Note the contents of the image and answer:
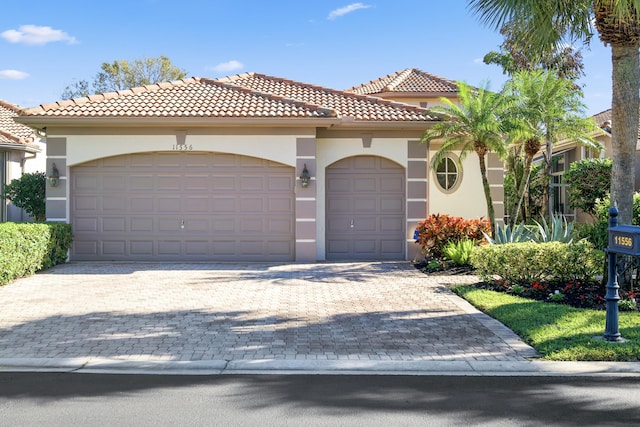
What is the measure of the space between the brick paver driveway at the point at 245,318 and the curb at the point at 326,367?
0.23 m

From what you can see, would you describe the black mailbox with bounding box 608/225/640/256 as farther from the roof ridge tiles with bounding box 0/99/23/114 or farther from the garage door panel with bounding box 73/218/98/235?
the roof ridge tiles with bounding box 0/99/23/114

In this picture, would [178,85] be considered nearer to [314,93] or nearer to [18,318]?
[314,93]

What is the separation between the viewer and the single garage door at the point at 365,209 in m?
17.0

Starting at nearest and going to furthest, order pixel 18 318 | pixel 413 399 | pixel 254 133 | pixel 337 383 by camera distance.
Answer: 1. pixel 413 399
2. pixel 337 383
3. pixel 18 318
4. pixel 254 133

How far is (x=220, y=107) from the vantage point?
16.3 metres

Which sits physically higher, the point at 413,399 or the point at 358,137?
the point at 358,137

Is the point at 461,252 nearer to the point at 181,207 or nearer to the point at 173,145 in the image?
the point at 181,207

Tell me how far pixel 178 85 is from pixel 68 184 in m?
4.39

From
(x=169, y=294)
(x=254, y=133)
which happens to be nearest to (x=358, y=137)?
(x=254, y=133)

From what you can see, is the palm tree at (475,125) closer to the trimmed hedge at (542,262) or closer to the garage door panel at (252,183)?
the garage door panel at (252,183)

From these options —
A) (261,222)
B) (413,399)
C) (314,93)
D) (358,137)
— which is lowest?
(413,399)

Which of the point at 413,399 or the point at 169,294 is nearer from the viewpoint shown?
the point at 413,399

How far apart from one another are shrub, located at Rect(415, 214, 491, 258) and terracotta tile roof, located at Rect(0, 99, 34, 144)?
Result: 13.2 meters

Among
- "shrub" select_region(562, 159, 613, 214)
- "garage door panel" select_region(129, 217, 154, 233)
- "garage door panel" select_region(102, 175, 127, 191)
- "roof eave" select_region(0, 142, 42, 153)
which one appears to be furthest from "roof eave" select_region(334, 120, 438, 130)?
"roof eave" select_region(0, 142, 42, 153)
